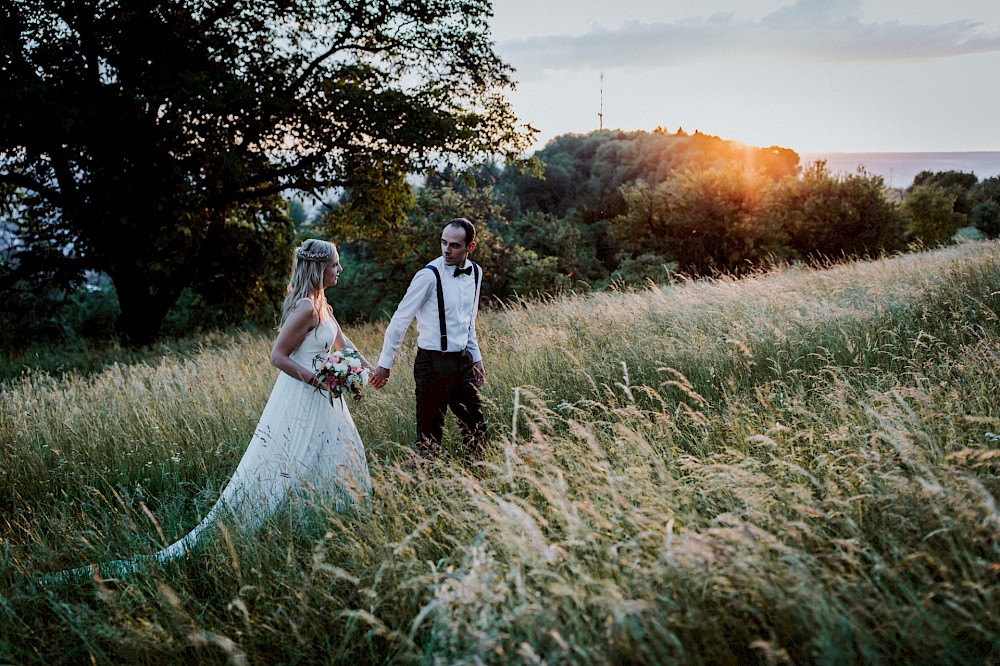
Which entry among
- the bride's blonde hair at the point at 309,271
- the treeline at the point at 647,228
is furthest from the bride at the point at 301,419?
the treeline at the point at 647,228

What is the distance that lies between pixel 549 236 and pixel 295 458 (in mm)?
23997

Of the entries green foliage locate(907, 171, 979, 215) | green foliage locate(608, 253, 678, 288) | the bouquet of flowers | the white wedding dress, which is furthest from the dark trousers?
green foliage locate(907, 171, 979, 215)

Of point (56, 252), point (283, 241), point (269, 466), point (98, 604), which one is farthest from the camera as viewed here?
point (283, 241)

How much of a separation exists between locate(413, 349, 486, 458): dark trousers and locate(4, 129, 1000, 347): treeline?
21.7ft

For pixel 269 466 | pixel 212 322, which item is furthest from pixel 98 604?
pixel 212 322

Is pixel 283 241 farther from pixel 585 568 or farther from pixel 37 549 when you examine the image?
pixel 585 568

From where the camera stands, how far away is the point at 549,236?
27562 millimetres

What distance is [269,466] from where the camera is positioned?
14.3 ft

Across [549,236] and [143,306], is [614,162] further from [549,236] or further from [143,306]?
[143,306]

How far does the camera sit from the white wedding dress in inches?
154

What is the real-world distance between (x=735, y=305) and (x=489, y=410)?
11.7 feet

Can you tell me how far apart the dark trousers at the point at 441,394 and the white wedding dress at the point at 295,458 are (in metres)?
0.53

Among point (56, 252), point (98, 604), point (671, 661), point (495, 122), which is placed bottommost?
point (98, 604)

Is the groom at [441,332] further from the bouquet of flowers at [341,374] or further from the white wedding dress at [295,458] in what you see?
the white wedding dress at [295,458]
